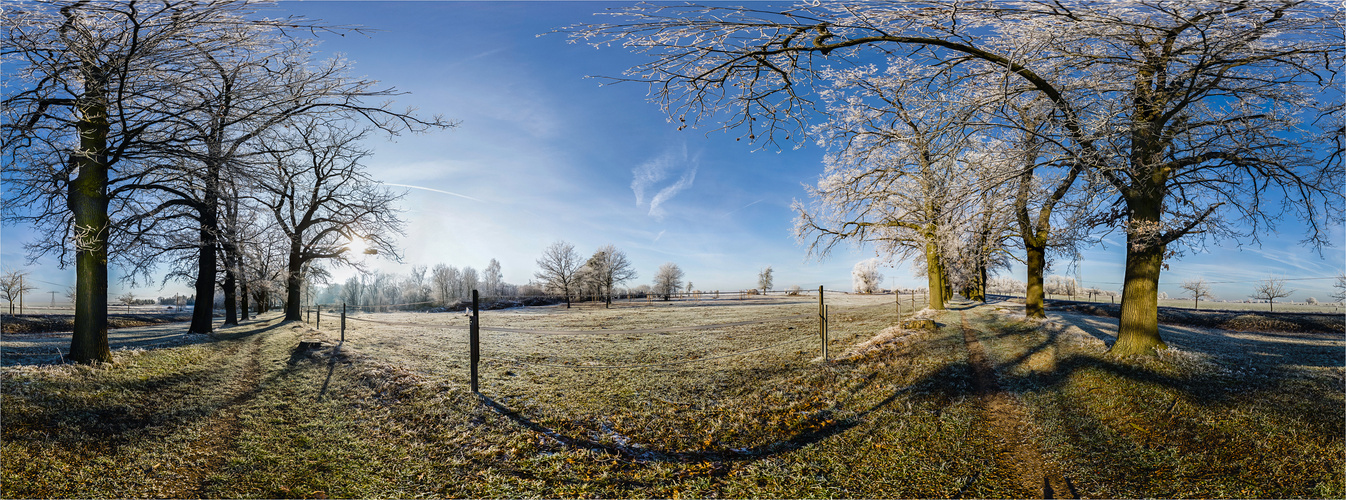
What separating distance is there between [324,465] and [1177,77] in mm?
11905

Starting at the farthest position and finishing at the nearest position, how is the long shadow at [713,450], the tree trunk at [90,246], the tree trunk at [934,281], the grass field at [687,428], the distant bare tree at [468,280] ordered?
the distant bare tree at [468,280], the tree trunk at [934,281], the tree trunk at [90,246], the long shadow at [713,450], the grass field at [687,428]

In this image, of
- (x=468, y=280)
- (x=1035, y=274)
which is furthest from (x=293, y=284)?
(x=468, y=280)

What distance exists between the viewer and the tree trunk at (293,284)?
68.6 feet

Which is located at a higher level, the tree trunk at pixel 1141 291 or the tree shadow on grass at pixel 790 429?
the tree trunk at pixel 1141 291

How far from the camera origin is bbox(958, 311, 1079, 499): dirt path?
5.07 metres

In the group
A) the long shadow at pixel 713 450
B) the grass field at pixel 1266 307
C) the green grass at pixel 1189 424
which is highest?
the green grass at pixel 1189 424

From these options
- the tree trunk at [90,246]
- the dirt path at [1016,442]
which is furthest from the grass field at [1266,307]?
the tree trunk at [90,246]

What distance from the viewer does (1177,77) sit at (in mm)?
6789

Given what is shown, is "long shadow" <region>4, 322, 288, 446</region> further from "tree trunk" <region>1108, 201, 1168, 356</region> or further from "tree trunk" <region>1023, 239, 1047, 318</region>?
"tree trunk" <region>1023, 239, 1047, 318</region>

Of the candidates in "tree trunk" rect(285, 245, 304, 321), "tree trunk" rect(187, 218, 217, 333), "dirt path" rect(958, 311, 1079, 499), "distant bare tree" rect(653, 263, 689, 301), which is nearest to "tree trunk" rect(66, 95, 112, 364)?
"tree trunk" rect(187, 218, 217, 333)

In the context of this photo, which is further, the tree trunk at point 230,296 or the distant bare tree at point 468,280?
the distant bare tree at point 468,280

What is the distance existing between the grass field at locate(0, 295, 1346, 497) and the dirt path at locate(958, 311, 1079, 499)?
0.10ft

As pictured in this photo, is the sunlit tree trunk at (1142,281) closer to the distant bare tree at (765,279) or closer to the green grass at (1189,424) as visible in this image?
the green grass at (1189,424)

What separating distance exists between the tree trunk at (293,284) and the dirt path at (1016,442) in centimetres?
2430
